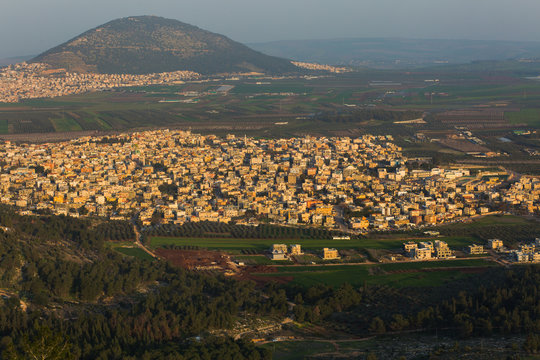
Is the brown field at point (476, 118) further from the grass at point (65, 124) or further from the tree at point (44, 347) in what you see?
the tree at point (44, 347)

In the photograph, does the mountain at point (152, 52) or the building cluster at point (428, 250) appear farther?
the mountain at point (152, 52)

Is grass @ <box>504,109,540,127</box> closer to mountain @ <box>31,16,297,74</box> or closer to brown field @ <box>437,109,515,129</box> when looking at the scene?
brown field @ <box>437,109,515,129</box>

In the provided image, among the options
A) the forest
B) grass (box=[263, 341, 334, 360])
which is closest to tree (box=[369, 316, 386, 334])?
the forest

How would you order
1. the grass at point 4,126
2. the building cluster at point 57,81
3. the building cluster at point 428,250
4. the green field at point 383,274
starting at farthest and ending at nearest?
A: 1. the building cluster at point 57,81
2. the grass at point 4,126
3. the building cluster at point 428,250
4. the green field at point 383,274

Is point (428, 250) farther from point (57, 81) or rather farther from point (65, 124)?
point (57, 81)

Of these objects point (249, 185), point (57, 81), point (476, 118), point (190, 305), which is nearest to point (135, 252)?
point (190, 305)

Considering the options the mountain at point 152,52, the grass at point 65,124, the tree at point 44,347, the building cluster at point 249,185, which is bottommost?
the building cluster at point 249,185

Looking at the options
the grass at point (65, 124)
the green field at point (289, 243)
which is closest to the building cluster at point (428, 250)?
the green field at point (289, 243)
